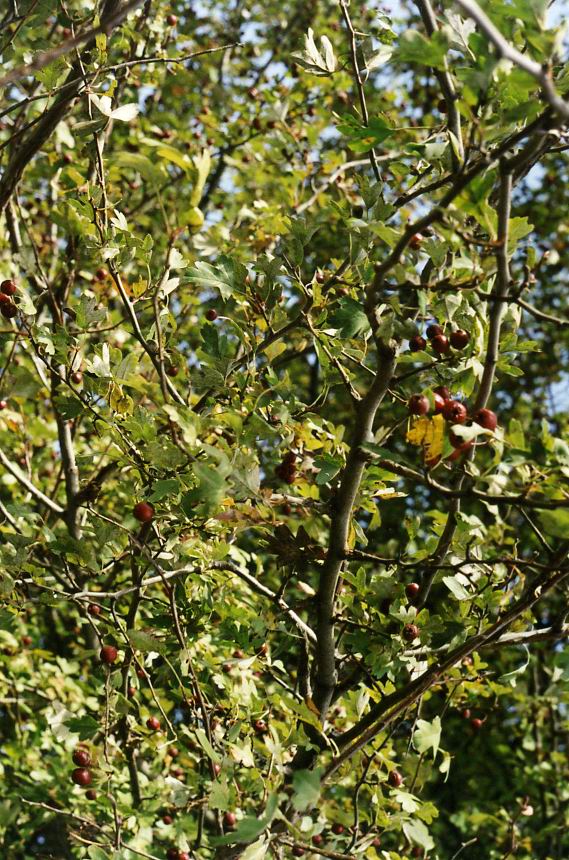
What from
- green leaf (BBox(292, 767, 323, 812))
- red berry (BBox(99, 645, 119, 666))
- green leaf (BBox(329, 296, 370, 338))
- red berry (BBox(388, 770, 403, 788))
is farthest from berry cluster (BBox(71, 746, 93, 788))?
green leaf (BBox(329, 296, 370, 338))

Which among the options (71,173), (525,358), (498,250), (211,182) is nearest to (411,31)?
(498,250)

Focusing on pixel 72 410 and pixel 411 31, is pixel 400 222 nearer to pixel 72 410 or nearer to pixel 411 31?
pixel 72 410

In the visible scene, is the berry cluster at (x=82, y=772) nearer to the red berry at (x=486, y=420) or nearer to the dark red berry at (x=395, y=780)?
the dark red berry at (x=395, y=780)

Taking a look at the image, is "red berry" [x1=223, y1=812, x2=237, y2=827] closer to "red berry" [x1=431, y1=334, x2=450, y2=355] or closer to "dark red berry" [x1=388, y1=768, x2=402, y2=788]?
"dark red berry" [x1=388, y1=768, x2=402, y2=788]

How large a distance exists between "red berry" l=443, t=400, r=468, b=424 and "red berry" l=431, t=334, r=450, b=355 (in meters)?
0.24

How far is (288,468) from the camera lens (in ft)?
6.40

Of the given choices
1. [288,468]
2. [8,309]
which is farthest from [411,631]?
Result: [8,309]

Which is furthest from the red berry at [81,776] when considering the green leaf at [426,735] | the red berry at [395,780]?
the green leaf at [426,735]

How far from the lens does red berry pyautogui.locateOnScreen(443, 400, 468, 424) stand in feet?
5.11

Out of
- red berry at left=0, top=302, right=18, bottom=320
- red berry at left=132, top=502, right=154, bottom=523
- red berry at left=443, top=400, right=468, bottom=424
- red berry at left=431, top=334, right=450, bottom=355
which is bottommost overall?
red berry at left=132, top=502, right=154, bottom=523

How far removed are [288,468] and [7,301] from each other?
2.84ft

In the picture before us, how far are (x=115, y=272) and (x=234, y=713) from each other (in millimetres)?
1183

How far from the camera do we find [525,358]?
7039mm

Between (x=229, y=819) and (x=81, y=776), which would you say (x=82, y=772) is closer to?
(x=81, y=776)
